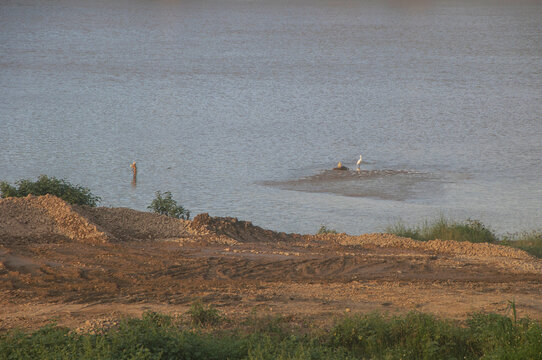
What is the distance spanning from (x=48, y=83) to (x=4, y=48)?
2890 cm

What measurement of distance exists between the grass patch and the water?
11422 mm

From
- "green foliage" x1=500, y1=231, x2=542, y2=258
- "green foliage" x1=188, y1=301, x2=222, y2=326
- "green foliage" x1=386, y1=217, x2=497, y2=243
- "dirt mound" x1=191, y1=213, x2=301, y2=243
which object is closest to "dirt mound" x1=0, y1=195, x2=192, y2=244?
"dirt mound" x1=191, y1=213, x2=301, y2=243

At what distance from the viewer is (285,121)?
39.6 metres

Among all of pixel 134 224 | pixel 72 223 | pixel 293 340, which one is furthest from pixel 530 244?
pixel 72 223

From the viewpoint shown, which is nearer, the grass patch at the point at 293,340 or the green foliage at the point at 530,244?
the grass patch at the point at 293,340

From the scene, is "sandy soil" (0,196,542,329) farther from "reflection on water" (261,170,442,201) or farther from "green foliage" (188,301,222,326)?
"reflection on water" (261,170,442,201)

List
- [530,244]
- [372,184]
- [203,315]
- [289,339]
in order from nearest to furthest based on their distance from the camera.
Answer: [289,339] < [203,315] < [530,244] < [372,184]

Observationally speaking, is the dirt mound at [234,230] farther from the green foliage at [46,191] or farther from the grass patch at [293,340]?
the grass patch at [293,340]

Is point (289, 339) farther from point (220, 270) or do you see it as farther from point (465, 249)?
point (465, 249)

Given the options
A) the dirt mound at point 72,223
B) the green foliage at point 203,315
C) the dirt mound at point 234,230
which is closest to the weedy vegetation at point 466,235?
the dirt mound at point 234,230

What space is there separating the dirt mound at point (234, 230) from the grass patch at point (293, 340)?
5158mm

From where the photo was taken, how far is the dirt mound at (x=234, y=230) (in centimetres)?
1425

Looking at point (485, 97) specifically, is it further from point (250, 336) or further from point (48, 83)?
point (250, 336)

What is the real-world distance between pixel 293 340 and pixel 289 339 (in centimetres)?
37
